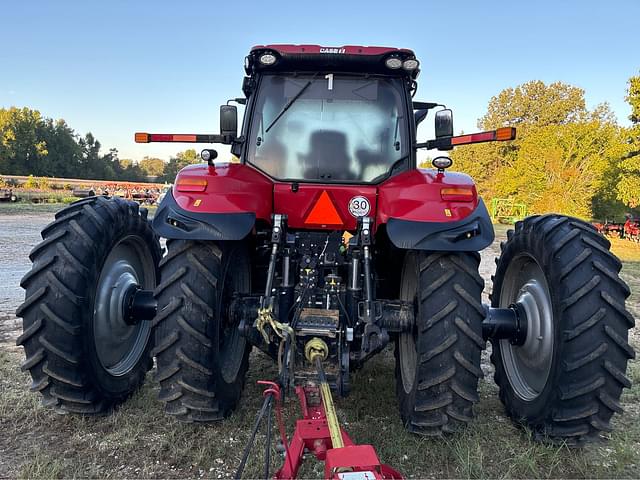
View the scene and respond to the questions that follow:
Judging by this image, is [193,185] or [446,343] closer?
[446,343]

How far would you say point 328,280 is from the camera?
3113mm

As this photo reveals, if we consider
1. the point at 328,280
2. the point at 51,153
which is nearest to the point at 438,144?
the point at 328,280

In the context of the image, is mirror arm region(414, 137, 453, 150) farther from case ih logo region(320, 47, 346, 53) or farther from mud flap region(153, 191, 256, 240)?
mud flap region(153, 191, 256, 240)

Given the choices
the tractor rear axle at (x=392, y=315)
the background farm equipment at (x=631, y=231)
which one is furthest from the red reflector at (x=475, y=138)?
the background farm equipment at (x=631, y=231)

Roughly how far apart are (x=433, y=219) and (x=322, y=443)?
53.6 inches

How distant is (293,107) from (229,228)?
1.25 metres

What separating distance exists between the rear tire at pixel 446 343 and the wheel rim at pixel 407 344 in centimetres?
30

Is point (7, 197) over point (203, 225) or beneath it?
beneath

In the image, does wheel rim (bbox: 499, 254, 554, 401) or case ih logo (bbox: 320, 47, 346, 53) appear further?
case ih logo (bbox: 320, 47, 346, 53)

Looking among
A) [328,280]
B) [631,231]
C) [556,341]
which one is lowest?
[631,231]

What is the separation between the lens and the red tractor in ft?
9.02

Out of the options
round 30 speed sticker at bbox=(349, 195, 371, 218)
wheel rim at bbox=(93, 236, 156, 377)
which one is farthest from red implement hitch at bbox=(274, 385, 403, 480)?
wheel rim at bbox=(93, 236, 156, 377)

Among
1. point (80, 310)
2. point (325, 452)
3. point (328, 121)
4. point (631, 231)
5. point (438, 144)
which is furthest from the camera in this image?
point (631, 231)

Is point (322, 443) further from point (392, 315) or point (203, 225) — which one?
point (203, 225)
